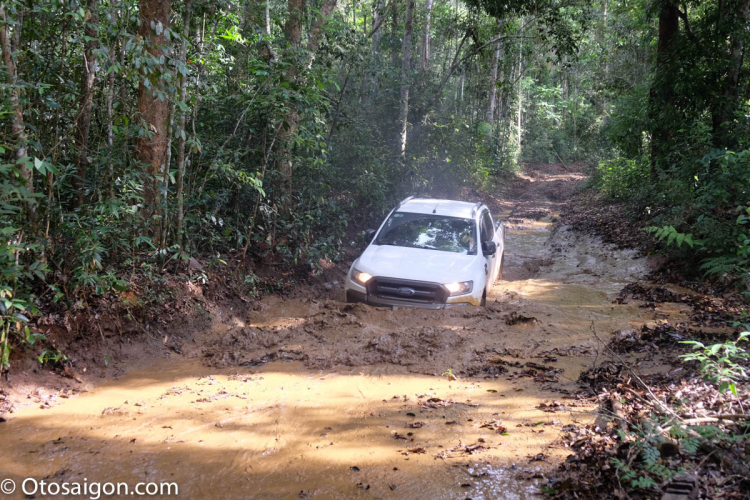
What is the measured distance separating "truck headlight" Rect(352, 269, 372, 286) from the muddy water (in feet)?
1.40

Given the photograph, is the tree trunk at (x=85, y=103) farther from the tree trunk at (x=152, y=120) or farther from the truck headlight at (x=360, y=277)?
the truck headlight at (x=360, y=277)

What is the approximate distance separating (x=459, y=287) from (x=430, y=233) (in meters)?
1.44

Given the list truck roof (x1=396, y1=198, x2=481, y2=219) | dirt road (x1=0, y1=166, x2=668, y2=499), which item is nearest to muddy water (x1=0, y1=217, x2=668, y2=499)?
dirt road (x1=0, y1=166, x2=668, y2=499)

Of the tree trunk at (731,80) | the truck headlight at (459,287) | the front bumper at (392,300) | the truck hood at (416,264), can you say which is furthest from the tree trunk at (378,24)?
the truck headlight at (459,287)

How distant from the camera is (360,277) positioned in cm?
707

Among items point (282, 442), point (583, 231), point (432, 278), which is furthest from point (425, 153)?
point (282, 442)

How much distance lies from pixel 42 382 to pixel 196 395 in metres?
1.40

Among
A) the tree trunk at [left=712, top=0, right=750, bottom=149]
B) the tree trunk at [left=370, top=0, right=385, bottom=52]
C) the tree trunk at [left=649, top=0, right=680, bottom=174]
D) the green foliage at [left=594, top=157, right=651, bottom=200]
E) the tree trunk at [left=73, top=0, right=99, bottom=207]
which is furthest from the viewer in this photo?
the tree trunk at [left=370, top=0, right=385, bottom=52]

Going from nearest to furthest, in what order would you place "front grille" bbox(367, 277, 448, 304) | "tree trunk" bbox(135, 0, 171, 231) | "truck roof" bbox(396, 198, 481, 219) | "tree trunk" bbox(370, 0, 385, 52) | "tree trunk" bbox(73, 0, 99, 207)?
1. "tree trunk" bbox(73, 0, 99, 207)
2. "tree trunk" bbox(135, 0, 171, 231)
3. "front grille" bbox(367, 277, 448, 304)
4. "truck roof" bbox(396, 198, 481, 219)
5. "tree trunk" bbox(370, 0, 385, 52)

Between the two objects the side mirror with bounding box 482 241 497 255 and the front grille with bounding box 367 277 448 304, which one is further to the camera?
the side mirror with bounding box 482 241 497 255

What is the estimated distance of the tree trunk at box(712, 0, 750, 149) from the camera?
1011 cm

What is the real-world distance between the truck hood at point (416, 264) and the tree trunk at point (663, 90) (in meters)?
6.81

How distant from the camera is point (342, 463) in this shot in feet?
11.6

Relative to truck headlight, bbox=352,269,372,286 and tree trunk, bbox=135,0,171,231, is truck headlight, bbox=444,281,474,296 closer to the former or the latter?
truck headlight, bbox=352,269,372,286
